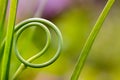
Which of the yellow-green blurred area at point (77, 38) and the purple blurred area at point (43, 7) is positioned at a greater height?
the purple blurred area at point (43, 7)

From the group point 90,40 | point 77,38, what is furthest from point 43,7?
point 90,40

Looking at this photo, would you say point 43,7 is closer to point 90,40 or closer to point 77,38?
point 77,38

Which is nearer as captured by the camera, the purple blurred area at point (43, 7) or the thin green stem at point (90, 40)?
the thin green stem at point (90, 40)

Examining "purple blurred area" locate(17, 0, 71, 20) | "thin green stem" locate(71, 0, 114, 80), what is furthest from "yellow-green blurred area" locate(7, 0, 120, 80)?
"thin green stem" locate(71, 0, 114, 80)

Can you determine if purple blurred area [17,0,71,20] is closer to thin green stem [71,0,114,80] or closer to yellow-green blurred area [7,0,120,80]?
yellow-green blurred area [7,0,120,80]

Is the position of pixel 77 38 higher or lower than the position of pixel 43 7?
lower

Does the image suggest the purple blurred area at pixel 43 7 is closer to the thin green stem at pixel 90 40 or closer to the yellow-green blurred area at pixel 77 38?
the yellow-green blurred area at pixel 77 38

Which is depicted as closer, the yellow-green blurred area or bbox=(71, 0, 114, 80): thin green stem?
bbox=(71, 0, 114, 80): thin green stem

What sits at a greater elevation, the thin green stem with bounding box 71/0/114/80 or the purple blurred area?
the purple blurred area

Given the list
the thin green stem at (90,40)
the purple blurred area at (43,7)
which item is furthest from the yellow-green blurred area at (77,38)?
the thin green stem at (90,40)
